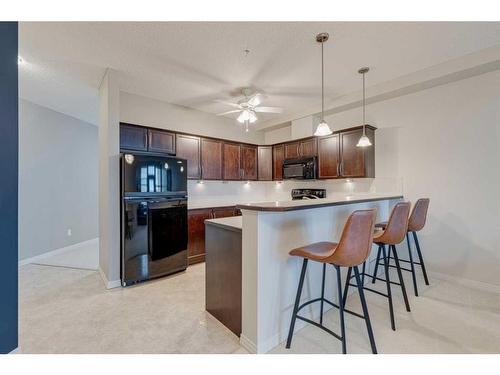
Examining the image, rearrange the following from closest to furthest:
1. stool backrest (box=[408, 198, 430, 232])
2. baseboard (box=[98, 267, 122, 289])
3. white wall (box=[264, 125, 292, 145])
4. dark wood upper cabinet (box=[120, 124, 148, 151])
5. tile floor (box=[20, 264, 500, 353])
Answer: tile floor (box=[20, 264, 500, 353]) → stool backrest (box=[408, 198, 430, 232]) → baseboard (box=[98, 267, 122, 289]) → dark wood upper cabinet (box=[120, 124, 148, 151]) → white wall (box=[264, 125, 292, 145])

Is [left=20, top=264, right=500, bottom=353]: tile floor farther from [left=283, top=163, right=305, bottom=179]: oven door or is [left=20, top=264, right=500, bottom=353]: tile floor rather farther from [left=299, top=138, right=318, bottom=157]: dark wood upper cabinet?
[left=299, top=138, right=318, bottom=157]: dark wood upper cabinet

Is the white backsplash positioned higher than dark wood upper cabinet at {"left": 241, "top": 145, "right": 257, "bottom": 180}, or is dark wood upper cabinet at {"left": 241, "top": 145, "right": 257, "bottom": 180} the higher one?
dark wood upper cabinet at {"left": 241, "top": 145, "right": 257, "bottom": 180}

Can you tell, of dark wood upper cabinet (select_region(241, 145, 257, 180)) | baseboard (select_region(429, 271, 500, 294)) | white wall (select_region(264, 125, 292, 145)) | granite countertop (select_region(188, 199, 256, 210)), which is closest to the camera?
baseboard (select_region(429, 271, 500, 294))

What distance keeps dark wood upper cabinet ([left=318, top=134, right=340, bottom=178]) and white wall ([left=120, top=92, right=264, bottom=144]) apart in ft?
5.86

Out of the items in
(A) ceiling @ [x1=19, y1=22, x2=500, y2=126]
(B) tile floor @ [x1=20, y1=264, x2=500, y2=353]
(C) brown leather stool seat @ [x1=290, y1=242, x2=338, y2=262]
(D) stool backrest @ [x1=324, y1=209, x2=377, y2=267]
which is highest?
(A) ceiling @ [x1=19, y1=22, x2=500, y2=126]

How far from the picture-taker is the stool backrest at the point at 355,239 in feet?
5.10

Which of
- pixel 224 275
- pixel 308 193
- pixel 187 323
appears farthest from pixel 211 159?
pixel 187 323

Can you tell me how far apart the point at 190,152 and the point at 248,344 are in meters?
3.11

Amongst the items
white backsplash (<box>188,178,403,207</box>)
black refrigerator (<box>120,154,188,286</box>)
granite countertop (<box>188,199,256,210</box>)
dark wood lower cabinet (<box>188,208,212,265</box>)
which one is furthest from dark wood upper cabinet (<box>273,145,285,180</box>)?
black refrigerator (<box>120,154,188,286</box>)

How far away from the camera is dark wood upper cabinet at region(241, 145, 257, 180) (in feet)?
16.0

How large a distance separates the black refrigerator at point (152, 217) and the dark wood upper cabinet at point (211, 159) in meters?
0.75

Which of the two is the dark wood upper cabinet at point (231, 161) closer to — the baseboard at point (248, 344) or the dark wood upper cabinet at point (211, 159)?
the dark wood upper cabinet at point (211, 159)

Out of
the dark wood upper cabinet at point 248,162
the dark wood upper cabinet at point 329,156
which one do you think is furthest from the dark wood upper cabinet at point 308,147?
the dark wood upper cabinet at point 248,162
